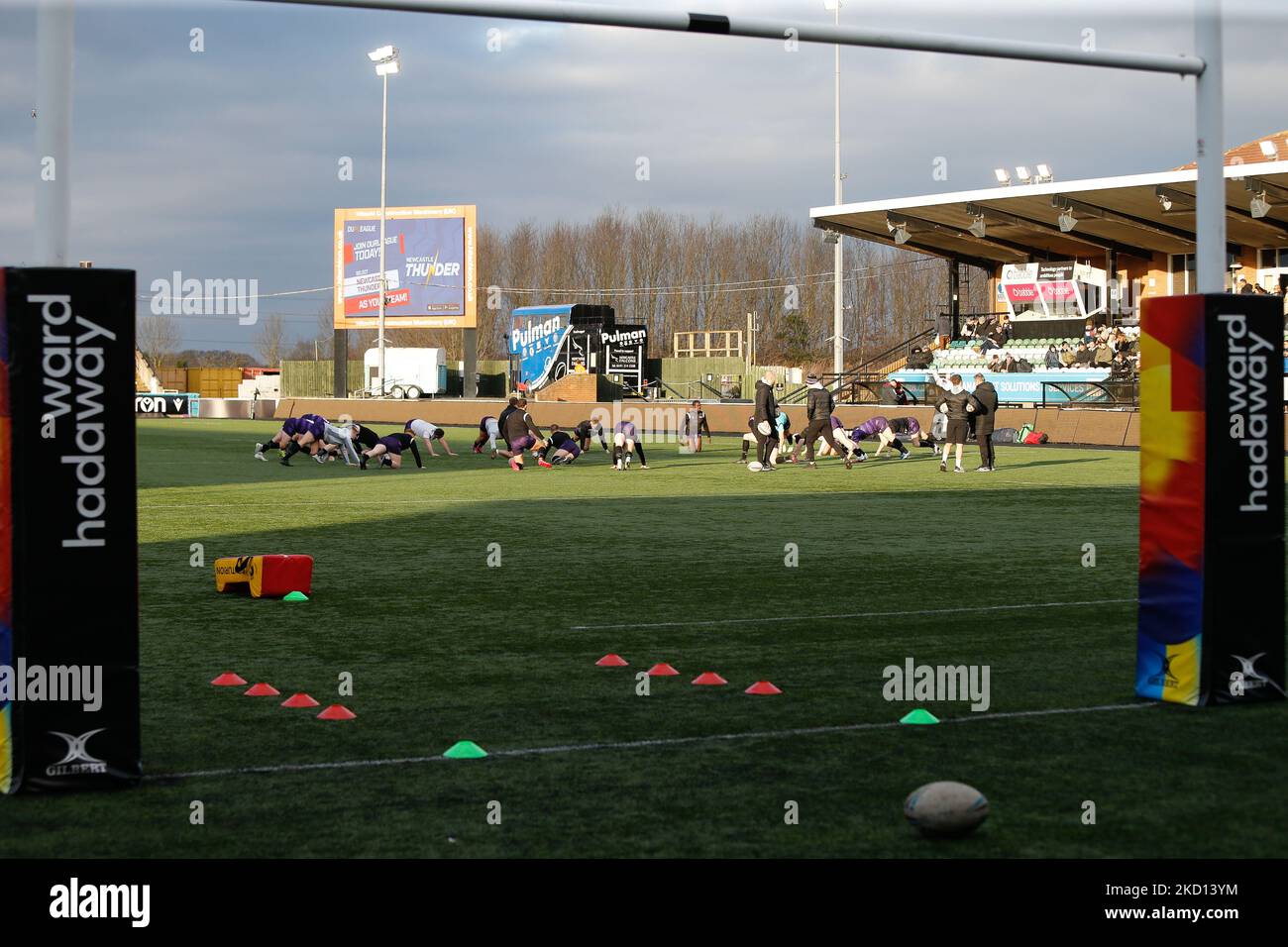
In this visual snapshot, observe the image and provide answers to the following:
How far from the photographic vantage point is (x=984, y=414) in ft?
90.6

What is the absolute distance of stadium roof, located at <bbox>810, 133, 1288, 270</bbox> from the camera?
46.8m

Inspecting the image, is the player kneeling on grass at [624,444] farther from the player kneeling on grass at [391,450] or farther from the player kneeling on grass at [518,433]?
the player kneeling on grass at [391,450]

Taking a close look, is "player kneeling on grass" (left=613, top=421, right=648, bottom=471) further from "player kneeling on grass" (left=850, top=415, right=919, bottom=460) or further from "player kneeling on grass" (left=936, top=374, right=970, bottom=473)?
"player kneeling on grass" (left=936, top=374, right=970, bottom=473)

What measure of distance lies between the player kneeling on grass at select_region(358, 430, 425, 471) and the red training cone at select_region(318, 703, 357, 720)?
21.8m

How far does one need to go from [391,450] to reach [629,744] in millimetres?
22779

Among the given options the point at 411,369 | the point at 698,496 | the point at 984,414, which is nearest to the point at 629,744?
the point at 698,496

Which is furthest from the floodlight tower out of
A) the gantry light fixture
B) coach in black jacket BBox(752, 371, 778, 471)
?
coach in black jacket BBox(752, 371, 778, 471)

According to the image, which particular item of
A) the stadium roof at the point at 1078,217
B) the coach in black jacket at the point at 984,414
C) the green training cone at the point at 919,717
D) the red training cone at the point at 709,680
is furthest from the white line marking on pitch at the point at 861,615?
the stadium roof at the point at 1078,217

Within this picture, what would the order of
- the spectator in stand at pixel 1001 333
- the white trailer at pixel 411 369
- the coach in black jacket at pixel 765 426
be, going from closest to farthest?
the coach in black jacket at pixel 765 426 < the spectator in stand at pixel 1001 333 < the white trailer at pixel 411 369

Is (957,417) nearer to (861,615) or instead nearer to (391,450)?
(391,450)

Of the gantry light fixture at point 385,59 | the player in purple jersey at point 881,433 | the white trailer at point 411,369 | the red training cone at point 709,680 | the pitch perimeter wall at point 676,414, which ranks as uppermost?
the gantry light fixture at point 385,59

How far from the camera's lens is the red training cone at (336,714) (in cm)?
721

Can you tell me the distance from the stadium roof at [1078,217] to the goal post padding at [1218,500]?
40.0 m

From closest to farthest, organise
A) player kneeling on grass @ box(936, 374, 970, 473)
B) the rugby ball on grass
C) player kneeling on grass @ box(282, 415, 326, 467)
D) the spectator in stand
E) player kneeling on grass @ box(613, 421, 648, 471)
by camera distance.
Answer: the rugby ball on grass < player kneeling on grass @ box(936, 374, 970, 473) < player kneeling on grass @ box(613, 421, 648, 471) < player kneeling on grass @ box(282, 415, 326, 467) < the spectator in stand
